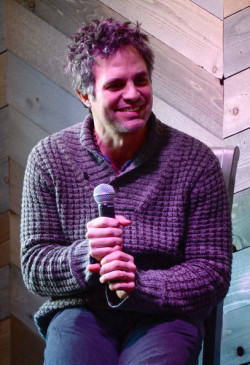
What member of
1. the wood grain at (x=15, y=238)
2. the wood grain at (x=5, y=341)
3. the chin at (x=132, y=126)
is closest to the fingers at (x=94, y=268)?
the chin at (x=132, y=126)

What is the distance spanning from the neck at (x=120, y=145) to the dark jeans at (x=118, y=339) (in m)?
0.37

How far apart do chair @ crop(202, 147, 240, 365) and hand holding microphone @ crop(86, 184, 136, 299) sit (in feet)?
1.10

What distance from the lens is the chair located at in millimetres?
1438

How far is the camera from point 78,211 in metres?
1.44

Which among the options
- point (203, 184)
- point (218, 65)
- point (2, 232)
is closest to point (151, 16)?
point (218, 65)

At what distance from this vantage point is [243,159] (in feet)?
5.84

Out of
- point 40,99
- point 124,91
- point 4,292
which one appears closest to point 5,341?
point 4,292

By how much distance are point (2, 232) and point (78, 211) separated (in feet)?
2.52

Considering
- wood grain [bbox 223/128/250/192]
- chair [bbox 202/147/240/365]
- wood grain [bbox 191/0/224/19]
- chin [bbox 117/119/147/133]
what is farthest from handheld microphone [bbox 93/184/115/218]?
wood grain [bbox 191/0/224/19]

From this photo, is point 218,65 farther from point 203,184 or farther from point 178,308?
point 178,308

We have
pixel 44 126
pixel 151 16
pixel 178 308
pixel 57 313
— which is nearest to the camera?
pixel 178 308

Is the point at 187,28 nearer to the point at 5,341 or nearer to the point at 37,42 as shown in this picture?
the point at 37,42

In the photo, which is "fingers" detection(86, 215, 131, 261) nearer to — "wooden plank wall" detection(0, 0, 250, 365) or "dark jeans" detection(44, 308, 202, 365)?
"dark jeans" detection(44, 308, 202, 365)

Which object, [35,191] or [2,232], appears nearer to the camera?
[35,191]
